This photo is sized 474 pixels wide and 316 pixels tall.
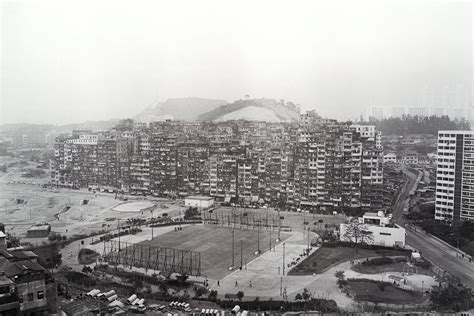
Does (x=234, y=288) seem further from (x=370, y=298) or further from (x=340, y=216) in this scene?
(x=340, y=216)

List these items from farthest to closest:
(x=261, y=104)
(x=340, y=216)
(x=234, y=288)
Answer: (x=261, y=104) < (x=340, y=216) < (x=234, y=288)

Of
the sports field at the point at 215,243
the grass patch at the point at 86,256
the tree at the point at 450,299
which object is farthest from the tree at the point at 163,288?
the tree at the point at 450,299

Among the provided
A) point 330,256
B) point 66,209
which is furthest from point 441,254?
point 66,209

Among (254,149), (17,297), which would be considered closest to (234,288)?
(17,297)

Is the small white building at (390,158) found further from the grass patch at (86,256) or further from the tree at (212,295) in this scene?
the tree at (212,295)

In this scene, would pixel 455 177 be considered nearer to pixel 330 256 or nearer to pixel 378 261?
pixel 378 261

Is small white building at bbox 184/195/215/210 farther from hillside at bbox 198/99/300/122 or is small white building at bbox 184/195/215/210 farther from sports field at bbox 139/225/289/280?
hillside at bbox 198/99/300/122
